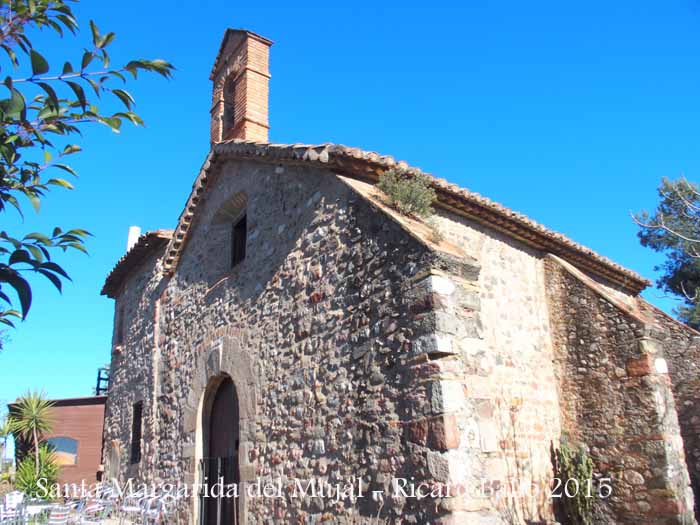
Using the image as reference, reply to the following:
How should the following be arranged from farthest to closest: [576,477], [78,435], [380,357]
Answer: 1. [78,435]
2. [576,477]
3. [380,357]

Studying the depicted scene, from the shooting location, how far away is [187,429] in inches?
386

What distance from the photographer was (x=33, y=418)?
643 inches

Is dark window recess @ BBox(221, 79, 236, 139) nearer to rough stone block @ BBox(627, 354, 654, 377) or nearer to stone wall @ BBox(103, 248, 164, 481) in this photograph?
stone wall @ BBox(103, 248, 164, 481)

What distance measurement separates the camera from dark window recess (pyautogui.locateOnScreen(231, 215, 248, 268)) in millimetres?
10023

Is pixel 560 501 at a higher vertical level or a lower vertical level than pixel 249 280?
lower

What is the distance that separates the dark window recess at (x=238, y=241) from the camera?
10.0m

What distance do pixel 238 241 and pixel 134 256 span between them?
4.49 meters

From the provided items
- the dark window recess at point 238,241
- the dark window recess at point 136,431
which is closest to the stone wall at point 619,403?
the dark window recess at point 238,241

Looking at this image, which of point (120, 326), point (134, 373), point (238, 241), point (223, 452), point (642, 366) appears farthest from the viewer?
point (120, 326)

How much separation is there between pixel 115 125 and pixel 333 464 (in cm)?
473

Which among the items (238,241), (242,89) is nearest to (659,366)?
(238,241)

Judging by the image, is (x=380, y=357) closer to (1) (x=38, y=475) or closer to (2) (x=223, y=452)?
(2) (x=223, y=452)

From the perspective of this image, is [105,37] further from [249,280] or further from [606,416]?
[606,416]

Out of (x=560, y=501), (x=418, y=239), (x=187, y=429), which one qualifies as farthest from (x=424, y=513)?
(x=187, y=429)
